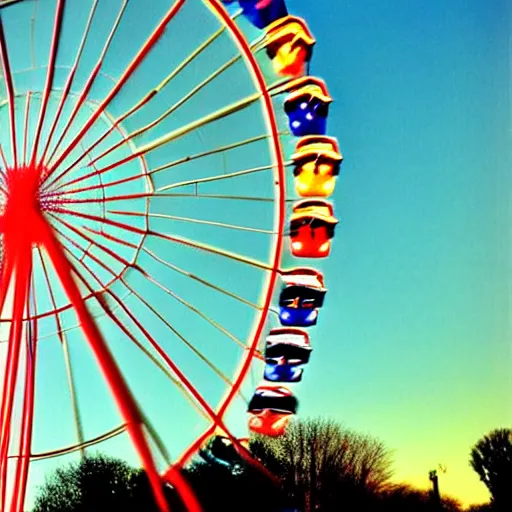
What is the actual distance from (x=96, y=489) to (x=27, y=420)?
0.88m

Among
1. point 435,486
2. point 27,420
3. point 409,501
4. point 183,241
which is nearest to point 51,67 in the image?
point 183,241

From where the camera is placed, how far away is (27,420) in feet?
14.3

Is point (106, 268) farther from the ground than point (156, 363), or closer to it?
farther from the ground

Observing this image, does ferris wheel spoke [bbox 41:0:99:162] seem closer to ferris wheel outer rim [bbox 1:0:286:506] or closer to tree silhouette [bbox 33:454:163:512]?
ferris wheel outer rim [bbox 1:0:286:506]

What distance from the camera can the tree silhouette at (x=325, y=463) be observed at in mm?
4906

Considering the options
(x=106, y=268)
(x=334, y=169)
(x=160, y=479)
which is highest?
(x=334, y=169)

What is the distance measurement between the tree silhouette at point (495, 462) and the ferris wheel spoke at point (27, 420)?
7.40ft

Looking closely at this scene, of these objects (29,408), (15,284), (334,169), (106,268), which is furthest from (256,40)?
(29,408)

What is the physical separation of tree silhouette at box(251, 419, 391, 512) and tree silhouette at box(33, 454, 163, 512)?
0.76 m

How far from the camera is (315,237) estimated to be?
415 centimetres

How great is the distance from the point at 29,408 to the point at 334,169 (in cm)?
195

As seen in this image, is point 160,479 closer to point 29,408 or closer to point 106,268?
point 29,408

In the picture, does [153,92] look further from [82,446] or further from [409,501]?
[409,501]

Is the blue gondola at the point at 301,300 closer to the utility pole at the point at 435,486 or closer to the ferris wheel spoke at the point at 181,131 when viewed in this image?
the ferris wheel spoke at the point at 181,131
